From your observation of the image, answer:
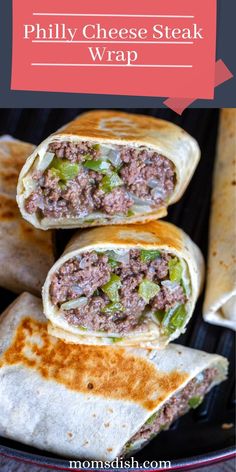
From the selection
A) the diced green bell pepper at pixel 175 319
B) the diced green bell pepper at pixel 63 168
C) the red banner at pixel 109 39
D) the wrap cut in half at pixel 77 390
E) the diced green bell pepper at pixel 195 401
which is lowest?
the diced green bell pepper at pixel 195 401

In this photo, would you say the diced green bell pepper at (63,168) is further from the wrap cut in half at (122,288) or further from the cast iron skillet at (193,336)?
the cast iron skillet at (193,336)

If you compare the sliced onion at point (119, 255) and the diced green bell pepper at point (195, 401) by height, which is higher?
the sliced onion at point (119, 255)

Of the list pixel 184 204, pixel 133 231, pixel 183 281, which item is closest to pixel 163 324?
→ pixel 183 281

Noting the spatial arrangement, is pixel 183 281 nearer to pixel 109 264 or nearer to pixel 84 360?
pixel 109 264

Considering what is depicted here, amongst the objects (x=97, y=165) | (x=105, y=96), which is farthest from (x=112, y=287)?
(x=105, y=96)

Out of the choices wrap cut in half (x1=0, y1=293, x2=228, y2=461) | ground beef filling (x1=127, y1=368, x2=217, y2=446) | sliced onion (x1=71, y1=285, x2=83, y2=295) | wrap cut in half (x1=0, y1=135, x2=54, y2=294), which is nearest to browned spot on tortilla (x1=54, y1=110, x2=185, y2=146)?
wrap cut in half (x1=0, y1=135, x2=54, y2=294)

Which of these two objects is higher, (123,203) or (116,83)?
(116,83)

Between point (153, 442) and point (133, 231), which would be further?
point (153, 442)

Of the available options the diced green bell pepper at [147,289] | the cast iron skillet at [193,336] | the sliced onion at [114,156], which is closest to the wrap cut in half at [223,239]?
the cast iron skillet at [193,336]
